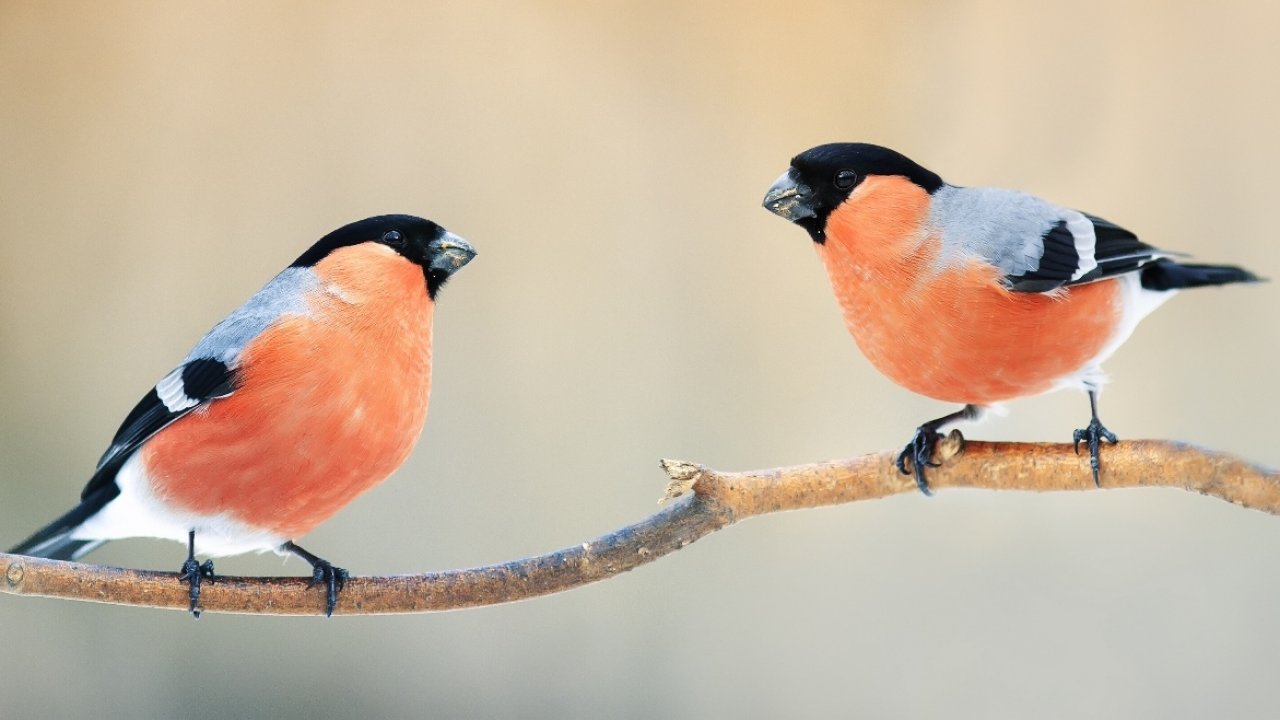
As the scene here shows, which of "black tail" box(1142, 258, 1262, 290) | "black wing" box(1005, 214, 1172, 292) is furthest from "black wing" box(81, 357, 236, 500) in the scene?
"black tail" box(1142, 258, 1262, 290)

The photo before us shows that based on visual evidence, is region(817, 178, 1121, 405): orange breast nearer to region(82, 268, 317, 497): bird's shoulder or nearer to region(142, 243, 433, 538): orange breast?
region(142, 243, 433, 538): orange breast

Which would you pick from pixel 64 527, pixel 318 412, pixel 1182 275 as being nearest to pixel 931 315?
pixel 1182 275

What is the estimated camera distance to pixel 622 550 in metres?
1.03

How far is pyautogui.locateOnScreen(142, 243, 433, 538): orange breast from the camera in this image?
1.03 m

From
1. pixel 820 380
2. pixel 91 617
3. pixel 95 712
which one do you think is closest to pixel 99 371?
pixel 91 617

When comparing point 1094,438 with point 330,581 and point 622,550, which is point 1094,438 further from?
point 330,581

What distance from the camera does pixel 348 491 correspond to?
105 cm

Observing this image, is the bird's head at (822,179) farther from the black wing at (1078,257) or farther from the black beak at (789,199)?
the black wing at (1078,257)

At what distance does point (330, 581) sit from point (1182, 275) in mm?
858

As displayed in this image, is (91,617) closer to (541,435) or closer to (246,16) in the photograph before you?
(541,435)

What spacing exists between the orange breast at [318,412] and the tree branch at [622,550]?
0.24ft

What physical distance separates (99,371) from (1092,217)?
4.55ft

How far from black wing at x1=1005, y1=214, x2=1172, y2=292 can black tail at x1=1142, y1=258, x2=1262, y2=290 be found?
4 cm

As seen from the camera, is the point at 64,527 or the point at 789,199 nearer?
the point at 789,199
